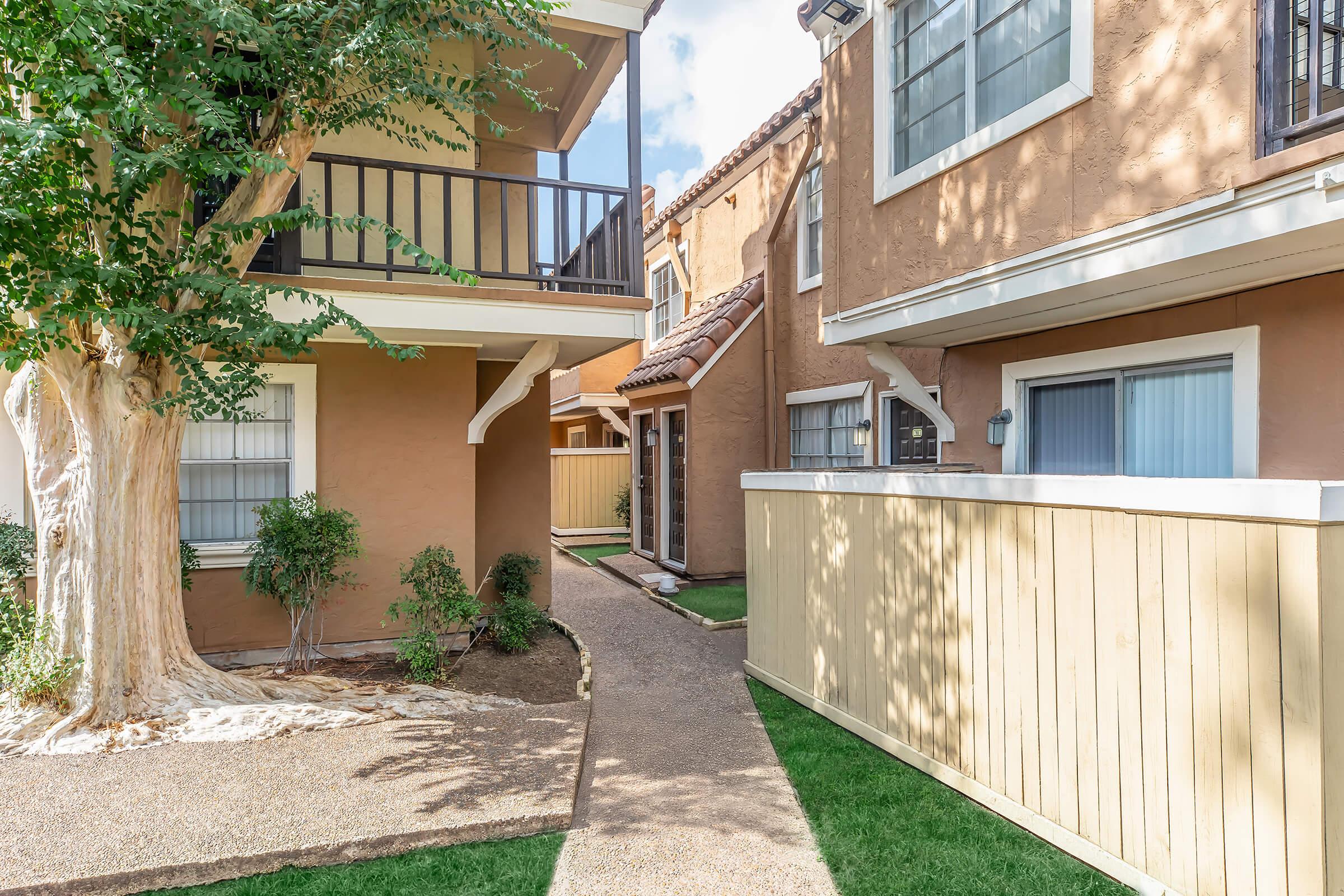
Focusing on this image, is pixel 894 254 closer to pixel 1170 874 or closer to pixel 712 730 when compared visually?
pixel 712 730

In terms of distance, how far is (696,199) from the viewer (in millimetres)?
13719

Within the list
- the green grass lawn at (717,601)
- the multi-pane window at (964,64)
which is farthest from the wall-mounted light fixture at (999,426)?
the green grass lawn at (717,601)

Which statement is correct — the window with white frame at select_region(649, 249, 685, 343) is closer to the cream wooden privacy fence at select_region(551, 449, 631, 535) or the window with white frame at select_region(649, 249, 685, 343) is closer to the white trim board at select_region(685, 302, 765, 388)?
the cream wooden privacy fence at select_region(551, 449, 631, 535)

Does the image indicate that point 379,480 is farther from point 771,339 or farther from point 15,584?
point 771,339

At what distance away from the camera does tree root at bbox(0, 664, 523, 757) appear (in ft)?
15.8

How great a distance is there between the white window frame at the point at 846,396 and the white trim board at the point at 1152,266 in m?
2.52

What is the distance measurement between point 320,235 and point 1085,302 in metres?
6.37

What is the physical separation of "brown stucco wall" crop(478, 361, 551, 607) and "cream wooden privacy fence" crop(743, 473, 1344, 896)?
436 cm

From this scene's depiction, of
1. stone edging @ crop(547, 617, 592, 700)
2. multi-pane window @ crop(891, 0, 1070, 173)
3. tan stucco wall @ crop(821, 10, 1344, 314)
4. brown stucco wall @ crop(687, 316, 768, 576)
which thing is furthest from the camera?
brown stucco wall @ crop(687, 316, 768, 576)

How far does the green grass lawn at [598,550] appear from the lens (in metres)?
13.8

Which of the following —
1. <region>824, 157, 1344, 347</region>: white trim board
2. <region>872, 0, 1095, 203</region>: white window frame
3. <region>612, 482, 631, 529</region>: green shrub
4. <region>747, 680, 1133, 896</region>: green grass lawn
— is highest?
<region>872, 0, 1095, 203</region>: white window frame

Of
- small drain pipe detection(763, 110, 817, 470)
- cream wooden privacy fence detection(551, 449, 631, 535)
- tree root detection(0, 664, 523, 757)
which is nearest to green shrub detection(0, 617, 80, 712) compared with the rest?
tree root detection(0, 664, 523, 757)

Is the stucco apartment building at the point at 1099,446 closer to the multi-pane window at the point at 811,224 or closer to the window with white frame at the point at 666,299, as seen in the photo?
the multi-pane window at the point at 811,224

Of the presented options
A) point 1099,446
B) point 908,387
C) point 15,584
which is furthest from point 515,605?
point 1099,446
